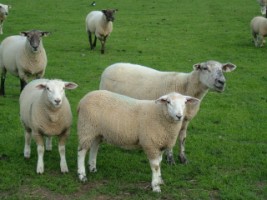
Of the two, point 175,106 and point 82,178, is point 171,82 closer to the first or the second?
point 175,106

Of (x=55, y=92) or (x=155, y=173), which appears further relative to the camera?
(x=55, y=92)

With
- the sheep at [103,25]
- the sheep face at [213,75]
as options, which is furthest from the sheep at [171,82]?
the sheep at [103,25]

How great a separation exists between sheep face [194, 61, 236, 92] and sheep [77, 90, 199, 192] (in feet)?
2.32

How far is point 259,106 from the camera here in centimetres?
1008

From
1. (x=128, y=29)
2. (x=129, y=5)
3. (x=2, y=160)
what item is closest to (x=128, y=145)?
(x=2, y=160)

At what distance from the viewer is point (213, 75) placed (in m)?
6.61

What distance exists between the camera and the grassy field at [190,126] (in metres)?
6.04

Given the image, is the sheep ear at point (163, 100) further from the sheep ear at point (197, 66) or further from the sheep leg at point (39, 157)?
the sheep leg at point (39, 157)

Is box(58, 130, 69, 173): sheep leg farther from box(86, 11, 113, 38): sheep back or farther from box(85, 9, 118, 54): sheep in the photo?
box(86, 11, 113, 38): sheep back

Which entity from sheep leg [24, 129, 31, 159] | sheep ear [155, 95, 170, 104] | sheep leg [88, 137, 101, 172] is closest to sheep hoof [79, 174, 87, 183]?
sheep leg [88, 137, 101, 172]

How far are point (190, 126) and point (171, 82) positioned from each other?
1872 millimetres

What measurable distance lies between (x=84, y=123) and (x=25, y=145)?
1.38 metres

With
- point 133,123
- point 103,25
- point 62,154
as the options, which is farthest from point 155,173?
point 103,25

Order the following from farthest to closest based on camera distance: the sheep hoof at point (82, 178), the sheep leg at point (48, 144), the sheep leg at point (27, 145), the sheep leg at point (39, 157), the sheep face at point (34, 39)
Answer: the sheep face at point (34, 39), the sheep leg at point (48, 144), the sheep leg at point (27, 145), the sheep leg at point (39, 157), the sheep hoof at point (82, 178)
